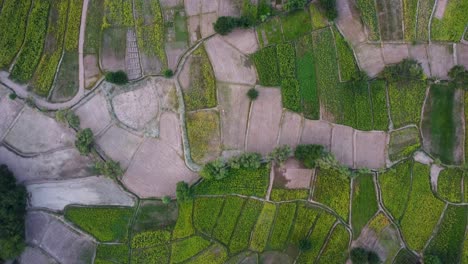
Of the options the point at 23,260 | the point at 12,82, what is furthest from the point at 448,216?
the point at 12,82

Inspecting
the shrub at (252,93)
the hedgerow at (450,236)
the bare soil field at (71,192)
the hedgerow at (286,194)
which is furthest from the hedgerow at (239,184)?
the hedgerow at (450,236)

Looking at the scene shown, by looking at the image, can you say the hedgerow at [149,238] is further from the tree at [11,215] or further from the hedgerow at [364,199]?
the hedgerow at [364,199]

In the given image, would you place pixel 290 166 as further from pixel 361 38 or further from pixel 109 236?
pixel 109 236

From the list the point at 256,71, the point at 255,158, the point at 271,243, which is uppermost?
the point at 256,71

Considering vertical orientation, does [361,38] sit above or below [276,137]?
above

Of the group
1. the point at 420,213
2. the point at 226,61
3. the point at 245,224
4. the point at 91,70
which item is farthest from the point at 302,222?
the point at 91,70
